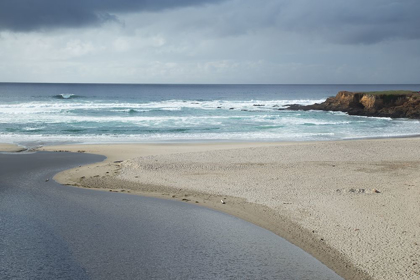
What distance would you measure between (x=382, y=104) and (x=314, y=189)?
37222mm

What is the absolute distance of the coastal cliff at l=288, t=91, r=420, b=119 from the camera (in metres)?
41.2

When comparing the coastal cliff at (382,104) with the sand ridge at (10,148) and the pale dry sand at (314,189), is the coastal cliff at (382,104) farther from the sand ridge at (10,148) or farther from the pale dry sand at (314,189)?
the sand ridge at (10,148)

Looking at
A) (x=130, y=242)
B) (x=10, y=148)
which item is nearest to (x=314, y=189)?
(x=130, y=242)

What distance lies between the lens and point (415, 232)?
7.71 metres

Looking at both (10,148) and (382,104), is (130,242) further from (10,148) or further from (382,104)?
(382,104)

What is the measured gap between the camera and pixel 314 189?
1105cm

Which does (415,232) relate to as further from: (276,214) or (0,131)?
(0,131)

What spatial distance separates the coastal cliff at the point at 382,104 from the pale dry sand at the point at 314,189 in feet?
82.3

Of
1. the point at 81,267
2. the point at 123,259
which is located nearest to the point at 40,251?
the point at 81,267

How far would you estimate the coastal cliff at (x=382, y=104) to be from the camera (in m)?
41.2

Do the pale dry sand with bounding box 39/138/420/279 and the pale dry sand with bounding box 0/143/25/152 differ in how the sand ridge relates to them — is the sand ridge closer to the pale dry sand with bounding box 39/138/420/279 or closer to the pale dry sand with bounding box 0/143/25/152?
the pale dry sand with bounding box 0/143/25/152

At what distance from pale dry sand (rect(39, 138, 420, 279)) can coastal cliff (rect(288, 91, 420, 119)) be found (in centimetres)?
2508

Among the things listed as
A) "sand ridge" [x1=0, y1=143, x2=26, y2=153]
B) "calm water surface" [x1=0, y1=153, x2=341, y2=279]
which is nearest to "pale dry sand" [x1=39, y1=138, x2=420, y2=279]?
"calm water surface" [x1=0, y1=153, x2=341, y2=279]

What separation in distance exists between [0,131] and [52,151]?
420 inches
